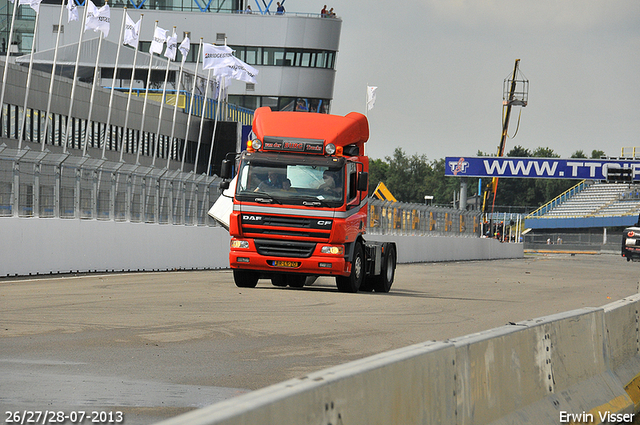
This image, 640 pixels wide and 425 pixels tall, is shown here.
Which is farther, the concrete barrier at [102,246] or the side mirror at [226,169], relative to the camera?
the concrete barrier at [102,246]

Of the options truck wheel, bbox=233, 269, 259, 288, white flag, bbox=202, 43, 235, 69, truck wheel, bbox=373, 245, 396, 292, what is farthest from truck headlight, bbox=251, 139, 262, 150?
white flag, bbox=202, 43, 235, 69

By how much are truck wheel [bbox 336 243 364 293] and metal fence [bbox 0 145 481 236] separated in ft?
22.0

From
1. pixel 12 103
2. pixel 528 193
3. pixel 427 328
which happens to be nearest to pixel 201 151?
pixel 12 103

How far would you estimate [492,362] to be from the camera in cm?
561

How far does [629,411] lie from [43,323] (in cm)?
723

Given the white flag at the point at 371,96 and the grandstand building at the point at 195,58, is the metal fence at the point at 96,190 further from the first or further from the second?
the grandstand building at the point at 195,58

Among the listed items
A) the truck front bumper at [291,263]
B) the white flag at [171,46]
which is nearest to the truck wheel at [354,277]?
the truck front bumper at [291,263]

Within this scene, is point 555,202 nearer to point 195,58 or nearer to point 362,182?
point 195,58

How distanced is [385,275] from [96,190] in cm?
729

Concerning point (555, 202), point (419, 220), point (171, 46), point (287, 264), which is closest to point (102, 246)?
point (287, 264)

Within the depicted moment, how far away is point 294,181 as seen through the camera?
59.1ft

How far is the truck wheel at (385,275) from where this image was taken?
2069 centimetres

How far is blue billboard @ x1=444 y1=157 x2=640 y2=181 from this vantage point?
73.9 meters

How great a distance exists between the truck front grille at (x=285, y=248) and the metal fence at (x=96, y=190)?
5.58 metres
